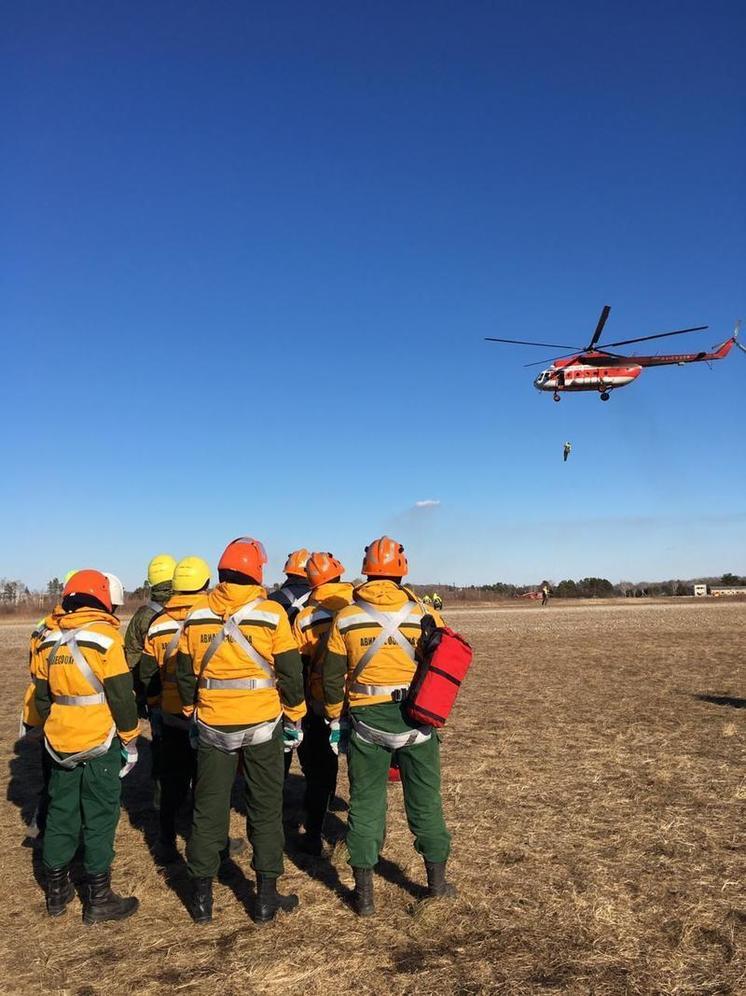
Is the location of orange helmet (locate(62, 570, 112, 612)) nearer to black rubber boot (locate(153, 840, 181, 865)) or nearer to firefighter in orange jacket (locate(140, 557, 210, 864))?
firefighter in orange jacket (locate(140, 557, 210, 864))

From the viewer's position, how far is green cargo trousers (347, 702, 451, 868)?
5.46 m

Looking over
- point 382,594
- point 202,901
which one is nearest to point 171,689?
point 202,901

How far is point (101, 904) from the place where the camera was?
5.48m

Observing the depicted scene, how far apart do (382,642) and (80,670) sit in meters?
2.31

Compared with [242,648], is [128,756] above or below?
below

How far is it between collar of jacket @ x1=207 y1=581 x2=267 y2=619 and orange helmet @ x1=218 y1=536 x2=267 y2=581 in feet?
0.41

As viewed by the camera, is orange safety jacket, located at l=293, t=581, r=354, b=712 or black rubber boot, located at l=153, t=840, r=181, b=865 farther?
orange safety jacket, located at l=293, t=581, r=354, b=712

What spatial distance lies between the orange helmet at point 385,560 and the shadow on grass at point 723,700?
10131 mm

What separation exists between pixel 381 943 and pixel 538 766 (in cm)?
494

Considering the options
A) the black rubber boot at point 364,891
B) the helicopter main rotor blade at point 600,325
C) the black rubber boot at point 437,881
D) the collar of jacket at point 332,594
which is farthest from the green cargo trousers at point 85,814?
the helicopter main rotor blade at point 600,325

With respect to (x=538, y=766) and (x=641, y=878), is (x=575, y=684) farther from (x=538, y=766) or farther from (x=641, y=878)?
(x=641, y=878)

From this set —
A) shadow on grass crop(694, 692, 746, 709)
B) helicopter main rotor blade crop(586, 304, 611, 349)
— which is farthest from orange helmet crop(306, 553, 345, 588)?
helicopter main rotor blade crop(586, 304, 611, 349)

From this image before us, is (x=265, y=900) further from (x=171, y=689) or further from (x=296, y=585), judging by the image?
(x=296, y=585)

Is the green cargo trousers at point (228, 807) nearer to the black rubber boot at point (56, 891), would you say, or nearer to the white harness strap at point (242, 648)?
the white harness strap at point (242, 648)
